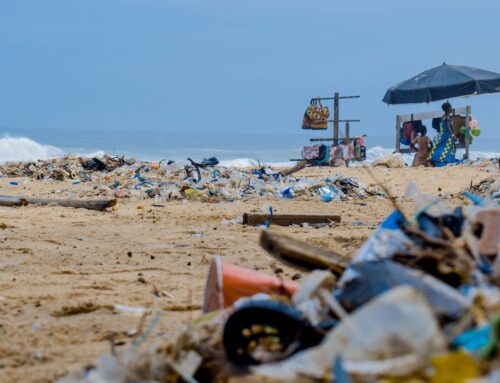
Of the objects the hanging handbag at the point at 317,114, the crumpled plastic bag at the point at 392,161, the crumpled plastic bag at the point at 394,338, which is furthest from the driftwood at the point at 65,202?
the hanging handbag at the point at 317,114

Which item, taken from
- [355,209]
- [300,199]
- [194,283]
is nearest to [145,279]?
[194,283]

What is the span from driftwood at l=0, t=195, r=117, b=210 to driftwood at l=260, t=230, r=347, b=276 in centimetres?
655

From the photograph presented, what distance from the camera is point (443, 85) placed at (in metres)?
16.5

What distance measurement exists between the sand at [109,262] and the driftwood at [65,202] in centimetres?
19

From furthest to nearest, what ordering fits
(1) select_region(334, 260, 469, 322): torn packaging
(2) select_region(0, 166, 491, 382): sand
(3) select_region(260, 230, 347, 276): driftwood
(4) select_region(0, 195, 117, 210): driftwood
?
(4) select_region(0, 195, 117, 210): driftwood < (2) select_region(0, 166, 491, 382): sand < (3) select_region(260, 230, 347, 276): driftwood < (1) select_region(334, 260, 469, 322): torn packaging

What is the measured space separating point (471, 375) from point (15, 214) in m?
7.59

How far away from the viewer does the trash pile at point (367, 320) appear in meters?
1.97

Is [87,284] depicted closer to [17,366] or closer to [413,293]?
[17,366]

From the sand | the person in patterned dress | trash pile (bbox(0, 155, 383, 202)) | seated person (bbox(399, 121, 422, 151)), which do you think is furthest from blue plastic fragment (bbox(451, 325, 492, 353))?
seated person (bbox(399, 121, 422, 151))

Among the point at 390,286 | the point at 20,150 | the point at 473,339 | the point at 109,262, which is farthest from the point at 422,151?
the point at 20,150

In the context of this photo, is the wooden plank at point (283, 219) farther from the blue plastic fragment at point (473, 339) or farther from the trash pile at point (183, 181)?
the blue plastic fragment at point (473, 339)

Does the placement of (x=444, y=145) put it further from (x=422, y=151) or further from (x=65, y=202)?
(x=65, y=202)

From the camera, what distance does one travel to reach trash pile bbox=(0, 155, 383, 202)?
11000mm

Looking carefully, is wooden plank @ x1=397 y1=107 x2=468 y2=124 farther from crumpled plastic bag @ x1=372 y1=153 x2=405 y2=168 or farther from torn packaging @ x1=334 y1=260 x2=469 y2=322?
torn packaging @ x1=334 y1=260 x2=469 y2=322
